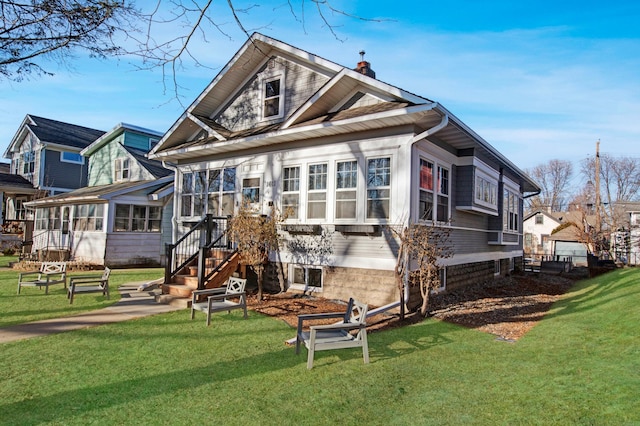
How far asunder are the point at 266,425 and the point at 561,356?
4.14 meters

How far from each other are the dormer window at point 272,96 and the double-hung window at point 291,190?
1880 millimetres

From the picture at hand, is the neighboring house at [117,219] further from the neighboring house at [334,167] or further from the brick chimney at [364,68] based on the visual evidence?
the brick chimney at [364,68]

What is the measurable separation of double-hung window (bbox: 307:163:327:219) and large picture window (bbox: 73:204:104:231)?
1245 centimetres

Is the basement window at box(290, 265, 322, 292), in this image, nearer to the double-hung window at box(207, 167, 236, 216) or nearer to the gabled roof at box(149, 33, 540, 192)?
the double-hung window at box(207, 167, 236, 216)

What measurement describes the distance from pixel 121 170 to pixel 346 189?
59.3ft

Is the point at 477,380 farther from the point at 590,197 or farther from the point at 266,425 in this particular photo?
the point at 590,197

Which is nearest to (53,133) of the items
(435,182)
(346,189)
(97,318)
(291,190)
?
(291,190)

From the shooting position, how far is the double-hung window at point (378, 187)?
9125 mm

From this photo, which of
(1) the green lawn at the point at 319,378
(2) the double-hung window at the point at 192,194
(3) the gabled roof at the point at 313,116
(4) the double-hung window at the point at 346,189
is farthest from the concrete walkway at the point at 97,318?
(3) the gabled roof at the point at 313,116

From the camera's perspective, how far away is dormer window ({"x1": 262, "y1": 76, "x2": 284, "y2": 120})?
11.6 m

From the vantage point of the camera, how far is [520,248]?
18.6 meters

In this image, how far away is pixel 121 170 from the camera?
23016mm

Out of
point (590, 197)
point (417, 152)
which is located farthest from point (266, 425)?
point (590, 197)

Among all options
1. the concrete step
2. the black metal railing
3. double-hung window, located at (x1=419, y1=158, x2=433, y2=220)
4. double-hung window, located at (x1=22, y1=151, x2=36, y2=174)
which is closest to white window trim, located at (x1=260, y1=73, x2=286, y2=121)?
the black metal railing
